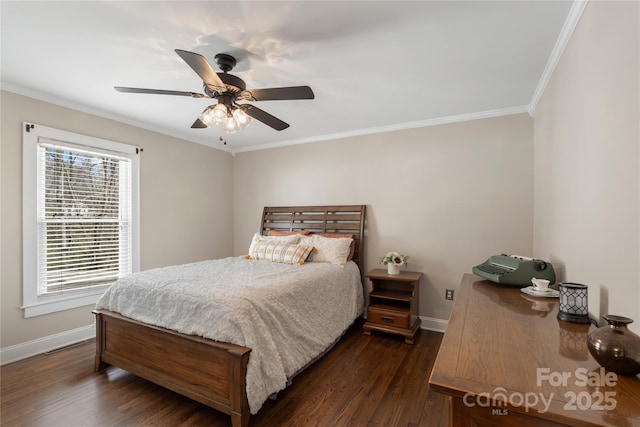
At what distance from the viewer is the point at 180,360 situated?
2.03 m

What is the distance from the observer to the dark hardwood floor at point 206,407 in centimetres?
190

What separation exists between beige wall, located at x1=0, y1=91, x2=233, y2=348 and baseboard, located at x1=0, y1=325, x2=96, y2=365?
48 millimetres

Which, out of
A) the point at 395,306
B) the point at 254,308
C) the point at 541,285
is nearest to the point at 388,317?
the point at 395,306

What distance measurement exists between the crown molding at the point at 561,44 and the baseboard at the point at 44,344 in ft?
15.9

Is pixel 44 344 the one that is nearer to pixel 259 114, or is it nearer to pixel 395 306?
pixel 259 114

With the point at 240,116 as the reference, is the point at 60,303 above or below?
below

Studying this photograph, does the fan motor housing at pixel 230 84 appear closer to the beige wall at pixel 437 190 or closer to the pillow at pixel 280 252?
the pillow at pixel 280 252

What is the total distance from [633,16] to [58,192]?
4246 millimetres

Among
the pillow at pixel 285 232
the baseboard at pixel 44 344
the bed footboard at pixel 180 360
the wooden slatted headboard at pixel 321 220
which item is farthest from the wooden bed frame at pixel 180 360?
the wooden slatted headboard at pixel 321 220

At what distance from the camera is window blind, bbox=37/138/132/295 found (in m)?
2.84

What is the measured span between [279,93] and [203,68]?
1.64 ft

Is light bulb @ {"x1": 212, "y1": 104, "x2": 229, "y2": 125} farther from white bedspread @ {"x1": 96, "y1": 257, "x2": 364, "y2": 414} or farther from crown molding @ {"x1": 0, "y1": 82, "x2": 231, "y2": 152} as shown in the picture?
crown molding @ {"x1": 0, "y1": 82, "x2": 231, "y2": 152}

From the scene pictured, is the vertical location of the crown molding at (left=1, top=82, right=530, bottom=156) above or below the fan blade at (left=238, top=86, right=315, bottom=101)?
above

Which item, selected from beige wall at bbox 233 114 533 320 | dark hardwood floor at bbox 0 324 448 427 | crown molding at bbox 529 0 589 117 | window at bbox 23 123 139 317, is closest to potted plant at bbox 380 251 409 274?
beige wall at bbox 233 114 533 320
